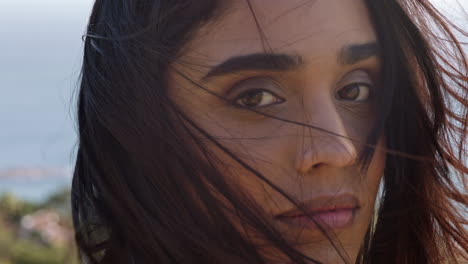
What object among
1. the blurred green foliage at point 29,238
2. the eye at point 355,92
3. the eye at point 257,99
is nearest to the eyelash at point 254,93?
the eye at point 257,99

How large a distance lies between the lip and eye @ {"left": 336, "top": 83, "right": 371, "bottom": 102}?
194 mm

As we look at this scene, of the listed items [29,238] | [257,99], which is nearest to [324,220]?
[257,99]

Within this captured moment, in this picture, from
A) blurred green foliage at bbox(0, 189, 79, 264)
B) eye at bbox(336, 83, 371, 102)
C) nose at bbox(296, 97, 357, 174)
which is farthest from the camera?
blurred green foliage at bbox(0, 189, 79, 264)

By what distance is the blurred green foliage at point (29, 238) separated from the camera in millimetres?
6043

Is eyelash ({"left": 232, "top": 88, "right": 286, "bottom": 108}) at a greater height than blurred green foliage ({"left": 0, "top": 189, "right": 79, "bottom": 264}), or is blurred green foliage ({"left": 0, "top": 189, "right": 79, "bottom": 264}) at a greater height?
blurred green foliage ({"left": 0, "top": 189, "right": 79, "bottom": 264})

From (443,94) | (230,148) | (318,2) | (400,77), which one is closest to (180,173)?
(230,148)

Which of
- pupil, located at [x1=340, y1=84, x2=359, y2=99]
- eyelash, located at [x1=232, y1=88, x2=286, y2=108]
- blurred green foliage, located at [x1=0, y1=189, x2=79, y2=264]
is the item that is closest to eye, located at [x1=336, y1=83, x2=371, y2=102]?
pupil, located at [x1=340, y1=84, x2=359, y2=99]

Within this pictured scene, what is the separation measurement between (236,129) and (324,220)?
23cm

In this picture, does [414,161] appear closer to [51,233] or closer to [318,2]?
[318,2]

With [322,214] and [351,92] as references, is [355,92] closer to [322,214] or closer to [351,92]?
[351,92]

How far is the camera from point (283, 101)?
131 cm

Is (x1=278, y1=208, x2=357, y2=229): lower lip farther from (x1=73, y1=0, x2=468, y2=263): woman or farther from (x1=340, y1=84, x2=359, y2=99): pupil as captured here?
(x1=340, y1=84, x2=359, y2=99): pupil

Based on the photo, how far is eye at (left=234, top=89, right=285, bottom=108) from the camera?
4.30ft

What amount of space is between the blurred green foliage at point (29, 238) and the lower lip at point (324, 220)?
163 inches
